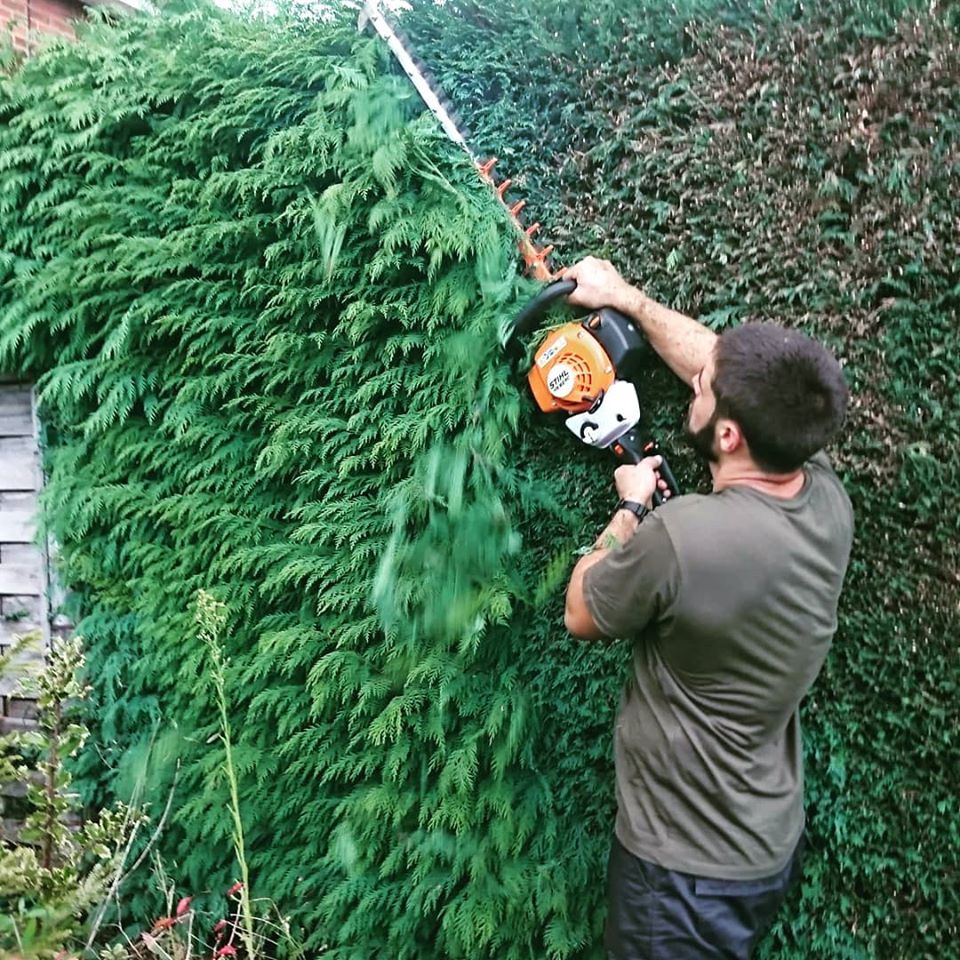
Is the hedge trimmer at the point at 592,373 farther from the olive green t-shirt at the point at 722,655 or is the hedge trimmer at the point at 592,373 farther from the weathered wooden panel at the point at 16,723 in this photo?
the weathered wooden panel at the point at 16,723

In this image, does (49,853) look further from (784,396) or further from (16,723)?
(784,396)

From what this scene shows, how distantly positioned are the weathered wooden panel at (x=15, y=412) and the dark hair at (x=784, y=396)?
305 centimetres

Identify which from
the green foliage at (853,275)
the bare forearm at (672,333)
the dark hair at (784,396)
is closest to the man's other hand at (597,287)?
the bare forearm at (672,333)

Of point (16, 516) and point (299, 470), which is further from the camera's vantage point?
point (16, 516)

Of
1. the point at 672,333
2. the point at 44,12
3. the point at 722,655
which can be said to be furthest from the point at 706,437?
the point at 44,12

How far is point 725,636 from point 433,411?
45.2 inches

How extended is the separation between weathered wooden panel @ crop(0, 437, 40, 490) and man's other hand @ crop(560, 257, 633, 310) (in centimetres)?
257

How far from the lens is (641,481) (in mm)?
2041

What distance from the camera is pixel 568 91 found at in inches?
92.1

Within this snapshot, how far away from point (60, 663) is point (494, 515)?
129cm

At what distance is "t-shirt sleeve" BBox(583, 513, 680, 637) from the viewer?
1678 millimetres

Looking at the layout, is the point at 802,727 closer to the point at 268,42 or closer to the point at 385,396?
the point at 385,396

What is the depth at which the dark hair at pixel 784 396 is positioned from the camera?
5.49 ft

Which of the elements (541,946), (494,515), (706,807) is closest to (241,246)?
(494,515)
